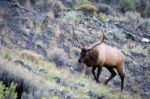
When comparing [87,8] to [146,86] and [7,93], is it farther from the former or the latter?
[7,93]

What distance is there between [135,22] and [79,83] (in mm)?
15881

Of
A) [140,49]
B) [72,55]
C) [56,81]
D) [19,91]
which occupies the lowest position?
[140,49]

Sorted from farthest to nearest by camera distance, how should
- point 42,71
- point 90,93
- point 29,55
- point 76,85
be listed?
point 29,55, point 42,71, point 76,85, point 90,93

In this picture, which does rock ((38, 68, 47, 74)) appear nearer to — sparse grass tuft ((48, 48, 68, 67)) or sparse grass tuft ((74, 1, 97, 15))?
sparse grass tuft ((48, 48, 68, 67))

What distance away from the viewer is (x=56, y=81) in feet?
43.2

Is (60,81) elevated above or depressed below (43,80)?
below

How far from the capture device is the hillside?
37.5 feet

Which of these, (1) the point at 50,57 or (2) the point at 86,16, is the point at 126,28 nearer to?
(2) the point at 86,16

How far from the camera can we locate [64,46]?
20.3 m

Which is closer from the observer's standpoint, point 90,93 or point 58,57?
point 90,93

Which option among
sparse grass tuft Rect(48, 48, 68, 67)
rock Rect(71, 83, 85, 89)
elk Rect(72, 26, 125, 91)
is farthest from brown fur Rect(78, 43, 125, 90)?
rock Rect(71, 83, 85, 89)

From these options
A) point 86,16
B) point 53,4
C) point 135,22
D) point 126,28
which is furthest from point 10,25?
point 135,22

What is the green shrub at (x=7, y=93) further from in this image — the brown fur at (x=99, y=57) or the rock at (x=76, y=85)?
the brown fur at (x=99, y=57)

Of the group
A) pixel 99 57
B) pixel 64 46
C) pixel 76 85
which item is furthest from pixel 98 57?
pixel 64 46
